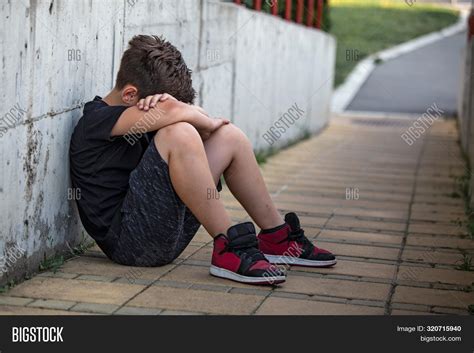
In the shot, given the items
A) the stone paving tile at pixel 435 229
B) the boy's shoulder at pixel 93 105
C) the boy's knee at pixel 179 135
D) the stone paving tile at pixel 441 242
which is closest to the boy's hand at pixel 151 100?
the boy's knee at pixel 179 135

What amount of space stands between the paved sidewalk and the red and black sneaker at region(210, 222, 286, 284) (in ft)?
0.14

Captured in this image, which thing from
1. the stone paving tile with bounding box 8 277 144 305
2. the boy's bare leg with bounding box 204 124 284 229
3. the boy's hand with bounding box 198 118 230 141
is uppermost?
the boy's hand with bounding box 198 118 230 141

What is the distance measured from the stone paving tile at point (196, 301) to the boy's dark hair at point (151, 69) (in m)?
0.86

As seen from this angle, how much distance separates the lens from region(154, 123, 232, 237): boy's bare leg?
3.85 m

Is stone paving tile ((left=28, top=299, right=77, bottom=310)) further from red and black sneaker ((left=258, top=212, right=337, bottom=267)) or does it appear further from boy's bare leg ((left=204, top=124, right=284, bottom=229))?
red and black sneaker ((left=258, top=212, right=337, bottom=267))

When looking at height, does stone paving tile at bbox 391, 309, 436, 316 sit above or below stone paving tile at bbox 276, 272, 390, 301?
above

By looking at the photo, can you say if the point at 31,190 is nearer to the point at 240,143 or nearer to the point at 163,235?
the point at 163,235

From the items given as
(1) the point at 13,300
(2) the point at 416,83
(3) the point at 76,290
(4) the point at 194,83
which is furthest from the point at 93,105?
(2) the point at 416,83

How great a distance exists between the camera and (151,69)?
13.3ft

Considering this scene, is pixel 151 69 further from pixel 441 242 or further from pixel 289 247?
pixel 441 242

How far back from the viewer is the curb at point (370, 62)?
53.4ft

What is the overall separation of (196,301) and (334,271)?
2.92 ft

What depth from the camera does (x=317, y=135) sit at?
470 inches

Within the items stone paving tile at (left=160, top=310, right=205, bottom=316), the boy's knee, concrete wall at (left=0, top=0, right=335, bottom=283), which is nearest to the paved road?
concrete wall at (left=0, top=0, right=335, bottom=283)
